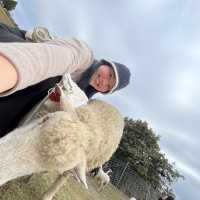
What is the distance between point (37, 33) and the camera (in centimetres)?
294

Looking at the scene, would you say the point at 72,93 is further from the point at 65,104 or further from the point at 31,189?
the point at 31,189

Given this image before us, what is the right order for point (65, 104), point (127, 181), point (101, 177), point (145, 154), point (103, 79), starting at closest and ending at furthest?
point (65, 104)
point (103, 79)
point (101, 177)
point (127, 181)
point (145, 154)

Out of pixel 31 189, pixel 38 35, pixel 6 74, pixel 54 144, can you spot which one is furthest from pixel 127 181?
pixel 6 74

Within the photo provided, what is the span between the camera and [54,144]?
2430mm

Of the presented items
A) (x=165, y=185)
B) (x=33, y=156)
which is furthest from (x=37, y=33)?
(x=165, y=185)

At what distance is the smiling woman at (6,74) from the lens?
1.61m

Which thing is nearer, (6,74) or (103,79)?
(6,74)

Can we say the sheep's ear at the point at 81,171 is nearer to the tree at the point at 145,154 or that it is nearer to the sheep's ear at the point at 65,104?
the sheep's ear at the point at 65,104

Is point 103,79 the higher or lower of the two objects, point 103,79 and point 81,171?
the higher

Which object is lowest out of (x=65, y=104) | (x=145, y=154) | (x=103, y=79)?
(x=65, y=104)

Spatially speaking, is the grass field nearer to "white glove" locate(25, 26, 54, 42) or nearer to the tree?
"white glove" locate(25, 26, 54, 42)

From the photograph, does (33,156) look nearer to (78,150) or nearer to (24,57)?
(78,150)

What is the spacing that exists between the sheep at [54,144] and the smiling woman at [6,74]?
2.56ft

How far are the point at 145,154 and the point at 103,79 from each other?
35013 mm
